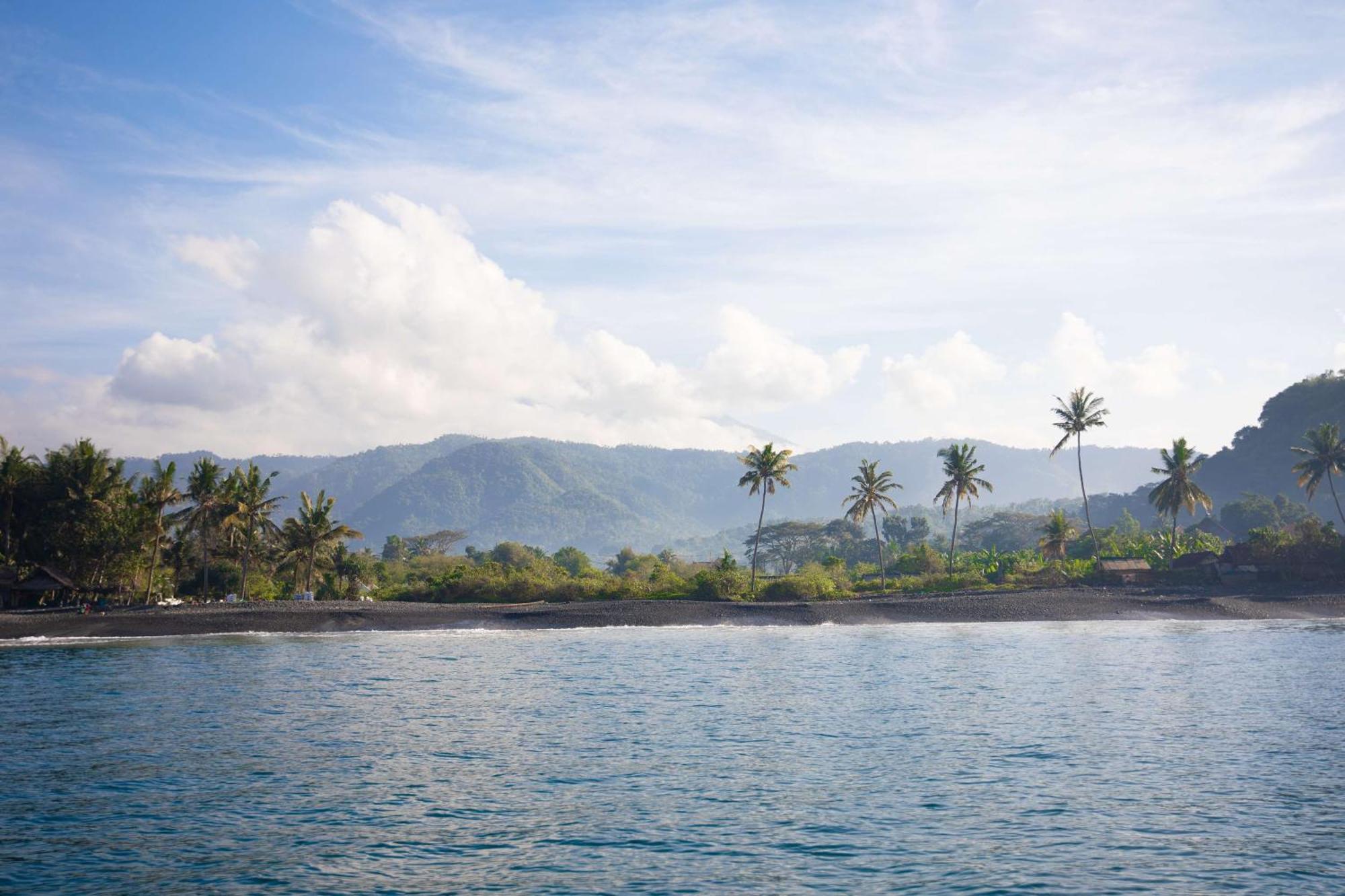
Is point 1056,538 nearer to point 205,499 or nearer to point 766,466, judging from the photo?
point 766,466

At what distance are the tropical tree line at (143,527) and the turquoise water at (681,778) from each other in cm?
2978

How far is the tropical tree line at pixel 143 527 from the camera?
69.6 metres

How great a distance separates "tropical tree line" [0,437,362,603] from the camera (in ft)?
228

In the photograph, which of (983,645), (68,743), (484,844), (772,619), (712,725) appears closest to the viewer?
(484,844)

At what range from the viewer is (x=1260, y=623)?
210 ft

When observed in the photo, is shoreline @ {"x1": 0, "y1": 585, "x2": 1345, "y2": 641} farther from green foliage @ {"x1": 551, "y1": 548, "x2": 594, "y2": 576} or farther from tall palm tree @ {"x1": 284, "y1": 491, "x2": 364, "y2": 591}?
green foliage @ {"x1": 551, "y1": 548, "x2": 594, "y2": 576}

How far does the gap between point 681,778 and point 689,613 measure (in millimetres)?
51410

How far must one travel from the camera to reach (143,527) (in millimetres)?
71938

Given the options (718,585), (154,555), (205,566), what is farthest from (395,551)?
(718,585)

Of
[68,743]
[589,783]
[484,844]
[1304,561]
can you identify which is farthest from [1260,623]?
[68,743]

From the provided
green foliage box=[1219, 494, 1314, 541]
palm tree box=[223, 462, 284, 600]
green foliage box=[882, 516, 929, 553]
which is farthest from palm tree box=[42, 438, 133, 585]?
green foliage box=[1219, 494, 1314, 541]

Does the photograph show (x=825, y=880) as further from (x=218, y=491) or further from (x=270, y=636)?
(x=218, y=491)

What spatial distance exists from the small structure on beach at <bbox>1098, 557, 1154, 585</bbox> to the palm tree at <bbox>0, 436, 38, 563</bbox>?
88769 millimetres

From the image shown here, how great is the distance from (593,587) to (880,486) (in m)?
28.3
